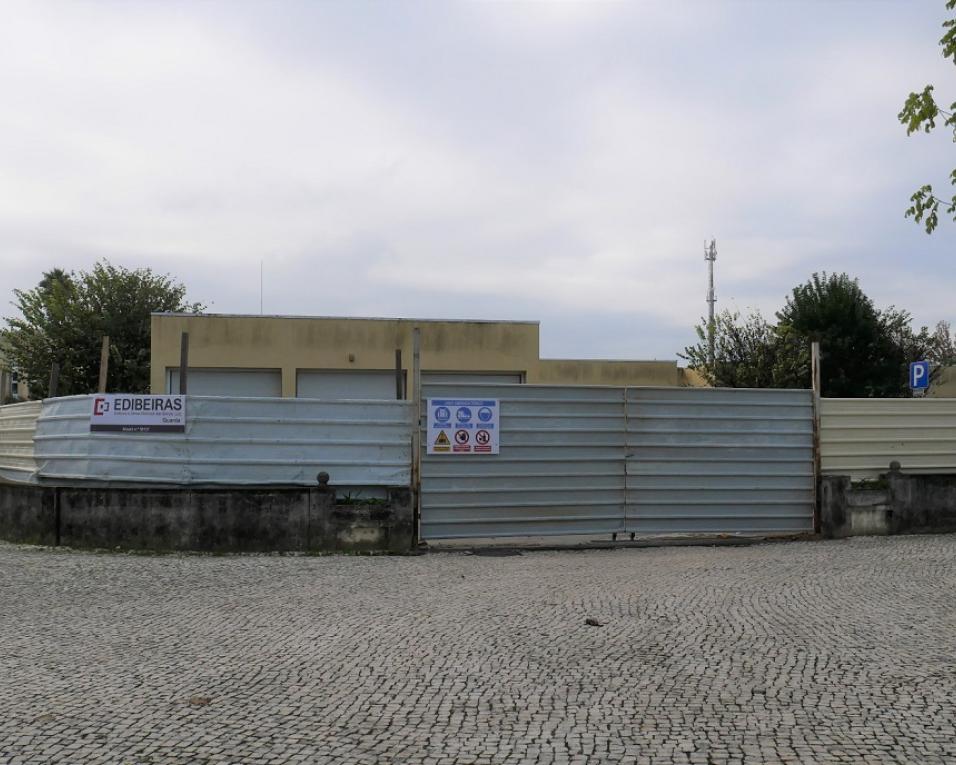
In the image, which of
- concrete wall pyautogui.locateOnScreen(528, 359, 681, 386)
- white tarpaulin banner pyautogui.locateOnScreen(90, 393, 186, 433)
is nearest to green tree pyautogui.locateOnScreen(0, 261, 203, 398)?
concrete wall pyautogui.locateOnScreen(528, 359, 681, 386)

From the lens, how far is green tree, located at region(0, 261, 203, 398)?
34312 millimetres

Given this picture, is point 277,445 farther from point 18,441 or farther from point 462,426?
point 18,441

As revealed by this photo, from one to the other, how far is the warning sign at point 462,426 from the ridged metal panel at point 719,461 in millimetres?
1902

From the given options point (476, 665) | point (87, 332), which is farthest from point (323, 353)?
→ point (476, 665)

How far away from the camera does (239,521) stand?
1104cm

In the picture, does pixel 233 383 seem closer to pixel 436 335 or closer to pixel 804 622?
pixel 436 335

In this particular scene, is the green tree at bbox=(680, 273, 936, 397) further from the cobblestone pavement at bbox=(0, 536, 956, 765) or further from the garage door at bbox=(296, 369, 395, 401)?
the cobblestone pavement at bbox=(0, 536, 956, 765)

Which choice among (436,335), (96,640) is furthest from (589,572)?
(436,335)

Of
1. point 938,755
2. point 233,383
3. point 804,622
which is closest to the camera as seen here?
point 938,755

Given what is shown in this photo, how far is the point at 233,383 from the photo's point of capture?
27.7 m

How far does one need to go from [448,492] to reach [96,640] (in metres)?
5.75

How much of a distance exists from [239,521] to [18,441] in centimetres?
490

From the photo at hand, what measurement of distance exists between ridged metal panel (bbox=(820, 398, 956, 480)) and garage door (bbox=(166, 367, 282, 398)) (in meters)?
18.3

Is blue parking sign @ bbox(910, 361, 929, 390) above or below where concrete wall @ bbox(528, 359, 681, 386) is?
below
